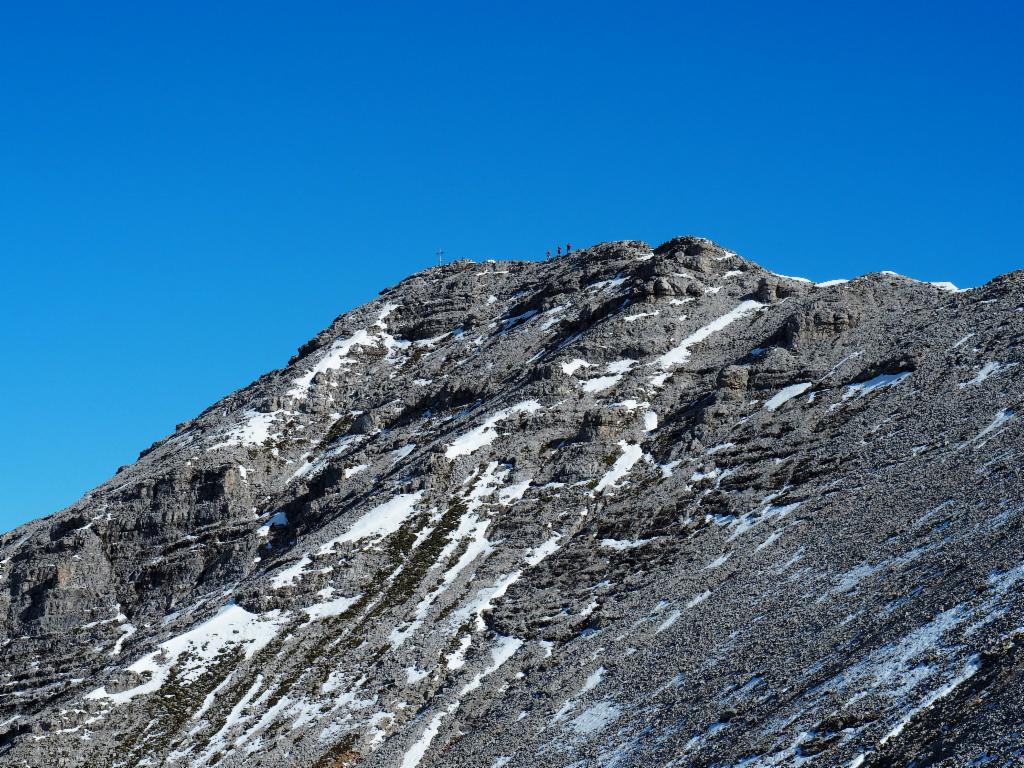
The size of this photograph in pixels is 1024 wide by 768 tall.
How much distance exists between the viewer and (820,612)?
73.8 meters

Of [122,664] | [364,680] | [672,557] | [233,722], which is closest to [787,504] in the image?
[672,557]

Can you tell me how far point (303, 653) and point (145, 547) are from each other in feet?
126

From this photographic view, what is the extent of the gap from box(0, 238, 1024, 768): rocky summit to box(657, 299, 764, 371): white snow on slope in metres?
0.32

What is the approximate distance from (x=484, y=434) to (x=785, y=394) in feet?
90.6

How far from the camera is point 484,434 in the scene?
11938 centimetres

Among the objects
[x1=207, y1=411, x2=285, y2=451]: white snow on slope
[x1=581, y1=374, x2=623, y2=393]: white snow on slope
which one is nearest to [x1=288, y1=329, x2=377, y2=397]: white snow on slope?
[x1=207, y1=411, x2=285, y2=451]: white snow on slope

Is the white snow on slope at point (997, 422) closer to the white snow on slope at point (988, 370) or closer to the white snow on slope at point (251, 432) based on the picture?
the white snow on slope at point (988, 370)

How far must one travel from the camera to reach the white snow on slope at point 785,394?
112 metres

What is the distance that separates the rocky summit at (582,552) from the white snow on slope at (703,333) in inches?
12.8

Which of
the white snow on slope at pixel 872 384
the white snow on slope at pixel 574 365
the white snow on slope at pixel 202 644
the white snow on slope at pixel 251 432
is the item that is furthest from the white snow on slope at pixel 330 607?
the white snow on slope at pixel 872 384

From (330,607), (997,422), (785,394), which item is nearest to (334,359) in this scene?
(330,607)

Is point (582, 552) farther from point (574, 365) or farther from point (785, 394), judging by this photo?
point (574, 365)

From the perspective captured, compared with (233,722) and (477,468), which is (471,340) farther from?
(233,722)

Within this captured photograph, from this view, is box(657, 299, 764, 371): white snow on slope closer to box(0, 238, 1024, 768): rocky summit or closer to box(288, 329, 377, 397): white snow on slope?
box(0, 238, 1024, 768): rocky summit
